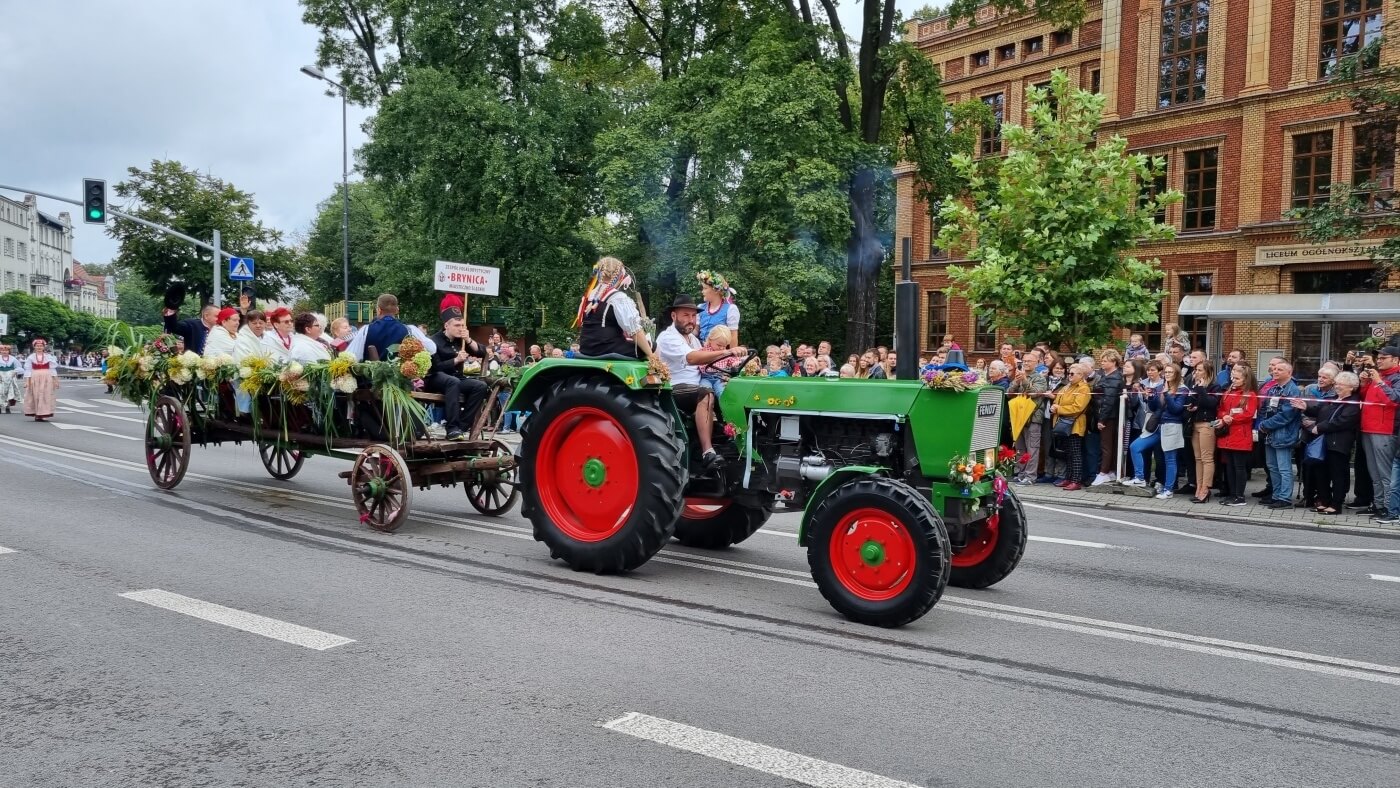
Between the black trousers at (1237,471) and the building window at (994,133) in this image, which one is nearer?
the black trousers at (1237,471)

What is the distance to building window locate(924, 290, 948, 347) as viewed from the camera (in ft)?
140

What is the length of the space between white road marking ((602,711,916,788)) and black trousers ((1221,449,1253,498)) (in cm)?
1093

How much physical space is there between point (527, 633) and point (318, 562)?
2.50 metres

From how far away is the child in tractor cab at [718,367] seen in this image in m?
7.22

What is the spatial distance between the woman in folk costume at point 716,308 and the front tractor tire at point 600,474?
1118 millimetres

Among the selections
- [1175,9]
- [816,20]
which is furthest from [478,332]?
[1175,9]

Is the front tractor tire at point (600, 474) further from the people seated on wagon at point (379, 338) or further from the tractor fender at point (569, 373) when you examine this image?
the people seated on wagon at point (379, 338)

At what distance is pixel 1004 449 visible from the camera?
679cm

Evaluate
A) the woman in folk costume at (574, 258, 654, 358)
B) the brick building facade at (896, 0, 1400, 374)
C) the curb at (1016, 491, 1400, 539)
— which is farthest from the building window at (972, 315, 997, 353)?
the woman in folk costume at (574, 258, 654, 358)

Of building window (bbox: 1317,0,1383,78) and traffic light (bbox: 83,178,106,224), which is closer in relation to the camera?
traffic light (bbox: 83,178,106,224)

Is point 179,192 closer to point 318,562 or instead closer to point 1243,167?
point 1243,167

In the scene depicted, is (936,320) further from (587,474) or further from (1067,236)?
(587,474)

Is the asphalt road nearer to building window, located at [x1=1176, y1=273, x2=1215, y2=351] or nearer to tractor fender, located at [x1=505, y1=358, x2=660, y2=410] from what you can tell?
tractor fender, located at [x1=505, y1=358, x2=660, y2=410]

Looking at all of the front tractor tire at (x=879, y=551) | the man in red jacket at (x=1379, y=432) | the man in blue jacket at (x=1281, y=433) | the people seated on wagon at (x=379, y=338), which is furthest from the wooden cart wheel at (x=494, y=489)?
the man in red jacket at (x=1379, y=432)
